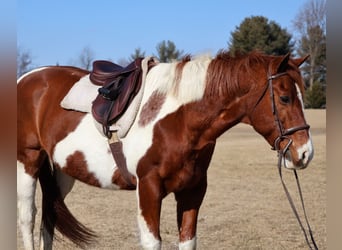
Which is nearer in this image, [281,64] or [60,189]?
[281,64]

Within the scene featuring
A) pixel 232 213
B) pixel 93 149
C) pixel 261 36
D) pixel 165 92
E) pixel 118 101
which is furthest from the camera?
pixel 261 36

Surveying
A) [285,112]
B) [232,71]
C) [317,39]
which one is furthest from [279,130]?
[317,39]

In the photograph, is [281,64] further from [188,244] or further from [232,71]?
[188,244]

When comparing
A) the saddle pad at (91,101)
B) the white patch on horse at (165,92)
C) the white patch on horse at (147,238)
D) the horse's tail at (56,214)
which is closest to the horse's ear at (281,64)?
the white patch on horse at (165,92)

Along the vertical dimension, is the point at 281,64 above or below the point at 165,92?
above

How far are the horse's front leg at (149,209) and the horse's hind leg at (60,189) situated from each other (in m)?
1.37

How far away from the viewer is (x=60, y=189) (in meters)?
3.88

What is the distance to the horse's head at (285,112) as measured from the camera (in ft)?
7.70

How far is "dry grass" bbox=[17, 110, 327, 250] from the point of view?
453cm

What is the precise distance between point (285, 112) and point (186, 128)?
0.60 meters

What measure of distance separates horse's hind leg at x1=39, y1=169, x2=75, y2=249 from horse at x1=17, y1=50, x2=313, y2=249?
562 mm

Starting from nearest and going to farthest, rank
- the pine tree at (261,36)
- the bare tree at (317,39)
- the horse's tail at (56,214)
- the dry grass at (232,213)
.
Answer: the bare tree at (317,39), the horse's tail at (56,214), the dry grass at (232,213), the pine tree at (261,36)

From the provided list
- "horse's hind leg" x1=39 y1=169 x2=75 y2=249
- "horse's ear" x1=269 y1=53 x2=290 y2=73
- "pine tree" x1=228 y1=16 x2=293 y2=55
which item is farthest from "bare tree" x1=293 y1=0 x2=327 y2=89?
"pine tree" x1=228 y1=16 x2=293 y2=55

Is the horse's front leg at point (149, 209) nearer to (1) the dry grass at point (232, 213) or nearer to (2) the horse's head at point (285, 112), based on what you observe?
(1) the dry grass at point (232, 213)
